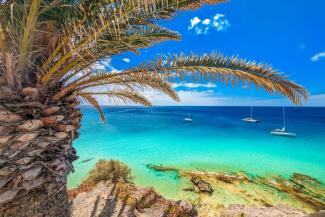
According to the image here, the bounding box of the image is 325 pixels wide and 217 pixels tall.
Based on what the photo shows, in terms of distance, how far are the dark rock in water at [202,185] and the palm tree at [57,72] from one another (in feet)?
26.7

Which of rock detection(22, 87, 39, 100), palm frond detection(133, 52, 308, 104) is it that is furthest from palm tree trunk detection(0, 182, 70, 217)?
palm frond detection(133, 52, 308, 104)

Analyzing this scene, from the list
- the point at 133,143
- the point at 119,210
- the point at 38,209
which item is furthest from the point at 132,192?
the point at 133,143

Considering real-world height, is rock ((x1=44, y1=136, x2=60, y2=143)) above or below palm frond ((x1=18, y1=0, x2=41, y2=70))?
below

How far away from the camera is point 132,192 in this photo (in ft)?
27.7

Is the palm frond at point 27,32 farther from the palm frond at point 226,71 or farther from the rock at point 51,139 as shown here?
the palm frond at point 226,71

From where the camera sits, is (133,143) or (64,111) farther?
(133,143)

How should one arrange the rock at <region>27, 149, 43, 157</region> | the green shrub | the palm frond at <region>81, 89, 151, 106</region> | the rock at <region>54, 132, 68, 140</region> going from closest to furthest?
the rock at <region>27, 149, 43, 157</region> < the rock at <region>54, 132, 68, 140</region> < the palm frond at <region>81, 89, 151, 106</region> < the green shrub

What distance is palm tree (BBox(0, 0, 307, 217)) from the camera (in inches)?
111

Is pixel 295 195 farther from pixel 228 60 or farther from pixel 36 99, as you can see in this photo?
pixel 36 99

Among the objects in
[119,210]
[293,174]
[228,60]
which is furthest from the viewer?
[293,174]

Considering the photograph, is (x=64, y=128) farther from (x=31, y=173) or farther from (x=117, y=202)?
(x=117, y=202)

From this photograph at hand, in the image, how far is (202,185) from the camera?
11.4 meters

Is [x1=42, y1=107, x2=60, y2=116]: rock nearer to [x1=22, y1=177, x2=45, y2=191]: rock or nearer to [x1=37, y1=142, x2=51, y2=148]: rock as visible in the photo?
[x1=37, y1=142, x2=51, y2=148]: rock

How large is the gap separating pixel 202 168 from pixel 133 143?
11891 mm
